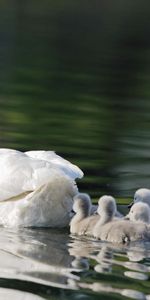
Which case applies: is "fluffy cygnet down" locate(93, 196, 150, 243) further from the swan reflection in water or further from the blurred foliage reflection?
the blurred foliage reflection

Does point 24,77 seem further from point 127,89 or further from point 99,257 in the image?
point 99,257

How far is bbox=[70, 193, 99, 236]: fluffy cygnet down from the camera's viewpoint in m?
9.41

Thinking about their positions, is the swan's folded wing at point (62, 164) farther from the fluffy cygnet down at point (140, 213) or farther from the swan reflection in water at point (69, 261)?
the fluffy cygnet down at point (140, 213)

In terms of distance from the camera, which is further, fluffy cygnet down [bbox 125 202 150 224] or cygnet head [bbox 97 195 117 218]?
cygnet head [bbox 97 195 117 218]

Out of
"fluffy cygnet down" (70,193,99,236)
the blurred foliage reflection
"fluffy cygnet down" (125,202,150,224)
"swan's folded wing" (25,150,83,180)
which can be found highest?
"swan's folded wing" (25,150,83,180)

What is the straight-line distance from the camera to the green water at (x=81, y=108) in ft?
26.9

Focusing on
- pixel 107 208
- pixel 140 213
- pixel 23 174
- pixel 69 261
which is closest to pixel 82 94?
pixel 23 174

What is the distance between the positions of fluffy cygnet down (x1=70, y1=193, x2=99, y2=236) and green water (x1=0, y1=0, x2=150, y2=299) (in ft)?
0.39

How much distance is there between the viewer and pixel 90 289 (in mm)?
7684

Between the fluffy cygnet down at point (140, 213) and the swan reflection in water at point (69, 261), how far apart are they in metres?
0.29

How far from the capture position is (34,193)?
31.3 feet

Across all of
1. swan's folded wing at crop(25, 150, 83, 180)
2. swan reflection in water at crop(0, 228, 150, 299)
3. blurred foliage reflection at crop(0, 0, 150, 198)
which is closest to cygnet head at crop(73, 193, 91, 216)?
swan reflection in water at crop(0, 228, 150, 299)

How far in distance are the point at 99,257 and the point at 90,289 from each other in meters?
0.88

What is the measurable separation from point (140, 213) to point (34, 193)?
3.09 ft
